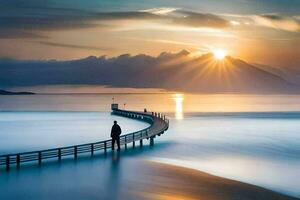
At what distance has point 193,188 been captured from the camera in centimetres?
2216

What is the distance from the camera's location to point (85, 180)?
74.7ft

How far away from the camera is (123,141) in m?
36.7

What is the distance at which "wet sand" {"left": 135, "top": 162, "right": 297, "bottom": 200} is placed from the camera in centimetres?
2030

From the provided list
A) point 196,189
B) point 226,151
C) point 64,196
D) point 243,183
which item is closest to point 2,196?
point 64,196

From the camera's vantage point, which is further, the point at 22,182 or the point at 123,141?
the point at 123,141

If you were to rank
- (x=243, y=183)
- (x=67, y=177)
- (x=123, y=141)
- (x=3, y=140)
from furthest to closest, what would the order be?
(x=3, y=140) → (x=123, y=141) → (x=243, y=183) → (x=67, y=177)

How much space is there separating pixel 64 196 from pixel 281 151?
2926 cm

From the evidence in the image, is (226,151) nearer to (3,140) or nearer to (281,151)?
(281,151)

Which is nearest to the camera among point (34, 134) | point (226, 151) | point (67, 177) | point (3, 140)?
point (67, 177)

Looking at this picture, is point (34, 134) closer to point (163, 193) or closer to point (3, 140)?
point (3, 140)

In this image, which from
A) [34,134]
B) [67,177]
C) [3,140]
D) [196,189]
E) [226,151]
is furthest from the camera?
[34,134]

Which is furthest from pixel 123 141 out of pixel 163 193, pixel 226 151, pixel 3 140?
pixel 3 140

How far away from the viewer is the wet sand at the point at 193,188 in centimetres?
2030

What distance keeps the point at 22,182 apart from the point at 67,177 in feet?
7.45
